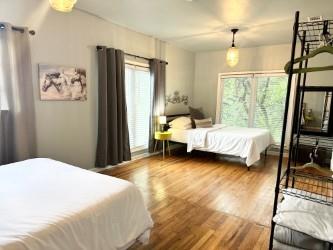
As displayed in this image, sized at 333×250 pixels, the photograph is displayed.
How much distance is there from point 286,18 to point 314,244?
10.7ft

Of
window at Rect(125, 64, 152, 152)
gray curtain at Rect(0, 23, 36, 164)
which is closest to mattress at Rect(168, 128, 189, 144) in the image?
window at Rect(125, 64, 152, 152)

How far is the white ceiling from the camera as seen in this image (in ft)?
9.82

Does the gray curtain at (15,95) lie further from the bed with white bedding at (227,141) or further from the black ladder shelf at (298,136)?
the bed with white bedding at (227,141)

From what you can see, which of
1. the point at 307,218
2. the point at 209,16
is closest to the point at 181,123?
the point at 209,16

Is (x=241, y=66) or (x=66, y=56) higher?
(x=241, y=66)

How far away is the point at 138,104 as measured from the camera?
467 centimetres

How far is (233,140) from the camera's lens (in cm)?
430

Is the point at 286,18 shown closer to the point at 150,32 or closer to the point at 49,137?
the point at 150,32

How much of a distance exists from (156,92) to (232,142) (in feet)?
6.26

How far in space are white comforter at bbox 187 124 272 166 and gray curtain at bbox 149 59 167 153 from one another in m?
0.81

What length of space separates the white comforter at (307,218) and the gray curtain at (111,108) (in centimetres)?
288

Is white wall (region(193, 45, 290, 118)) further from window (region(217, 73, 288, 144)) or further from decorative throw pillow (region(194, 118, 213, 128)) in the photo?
decorative throw pillow (region(194, 118, 213, 128))

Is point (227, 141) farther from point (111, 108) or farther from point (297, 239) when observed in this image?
point (297, 239)

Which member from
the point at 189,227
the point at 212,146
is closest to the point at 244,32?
the point at 212,146
